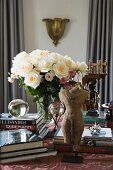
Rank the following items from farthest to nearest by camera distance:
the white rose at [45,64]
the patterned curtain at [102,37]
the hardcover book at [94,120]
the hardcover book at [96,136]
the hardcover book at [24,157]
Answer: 1. the patterned curtain at [102,37]
2. the hardcover book at [94,120]
3. the white rose at [45,64]
4. the hardcover book at [96,136]
5. the hardcover book at [24,157]

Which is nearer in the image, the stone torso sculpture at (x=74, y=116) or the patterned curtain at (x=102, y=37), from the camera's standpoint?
the stone torso sculpture at (x=74, y=116)

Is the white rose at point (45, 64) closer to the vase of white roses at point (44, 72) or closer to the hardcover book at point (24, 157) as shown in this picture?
the vase of white roses at point (44, 72)

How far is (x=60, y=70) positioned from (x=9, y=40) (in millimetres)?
2224

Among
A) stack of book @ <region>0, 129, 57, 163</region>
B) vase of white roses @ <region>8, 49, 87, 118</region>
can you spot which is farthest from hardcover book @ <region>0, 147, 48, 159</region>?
vase of white roses @ <region>8, 49, 87, 118</region>

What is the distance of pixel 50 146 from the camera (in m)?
1.22

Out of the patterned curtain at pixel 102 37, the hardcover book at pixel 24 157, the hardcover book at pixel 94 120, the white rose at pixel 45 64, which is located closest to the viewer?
the hardcover book at pixel 24 157

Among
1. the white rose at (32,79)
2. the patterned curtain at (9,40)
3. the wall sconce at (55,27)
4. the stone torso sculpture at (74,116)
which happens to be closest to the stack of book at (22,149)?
the stone torso sculpture at (74,116)

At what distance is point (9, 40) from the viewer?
3.40 m

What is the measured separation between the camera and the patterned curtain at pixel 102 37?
3.27m

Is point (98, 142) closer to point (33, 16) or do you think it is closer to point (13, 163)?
point (13, 163)

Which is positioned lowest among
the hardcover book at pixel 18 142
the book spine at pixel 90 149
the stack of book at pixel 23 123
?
the book spine at pixel 90 149

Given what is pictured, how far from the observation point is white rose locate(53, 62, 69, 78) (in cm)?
132

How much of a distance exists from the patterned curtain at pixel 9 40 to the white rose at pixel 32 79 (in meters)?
2.09

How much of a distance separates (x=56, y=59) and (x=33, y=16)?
227 cm
